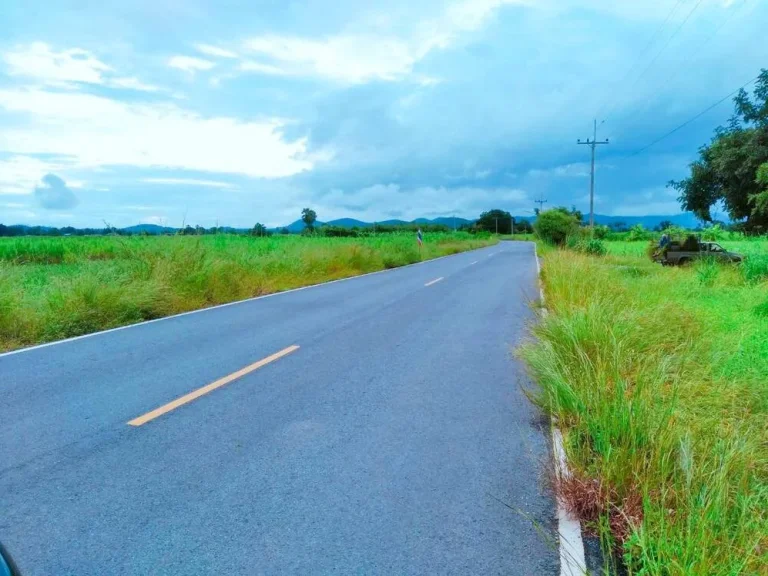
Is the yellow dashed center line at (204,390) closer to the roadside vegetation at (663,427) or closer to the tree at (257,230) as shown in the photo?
the roadside vegetation at (663,427)

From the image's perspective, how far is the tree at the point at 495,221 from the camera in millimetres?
132375

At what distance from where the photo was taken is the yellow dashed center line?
4340mm

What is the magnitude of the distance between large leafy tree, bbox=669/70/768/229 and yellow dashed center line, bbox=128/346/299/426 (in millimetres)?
25463

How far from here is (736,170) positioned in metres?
26.6

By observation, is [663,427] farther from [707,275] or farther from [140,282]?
[707,275]

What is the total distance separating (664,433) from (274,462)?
272 centimetres

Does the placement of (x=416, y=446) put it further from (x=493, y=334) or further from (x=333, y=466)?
(x=493, y=334)

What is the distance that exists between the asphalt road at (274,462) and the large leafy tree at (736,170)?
25156 millimetres

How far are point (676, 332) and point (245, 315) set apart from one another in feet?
25.1

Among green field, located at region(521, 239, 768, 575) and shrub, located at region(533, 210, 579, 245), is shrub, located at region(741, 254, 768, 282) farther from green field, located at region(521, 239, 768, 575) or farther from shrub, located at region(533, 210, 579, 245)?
shrub, located at region(533, 210, 579, 245)

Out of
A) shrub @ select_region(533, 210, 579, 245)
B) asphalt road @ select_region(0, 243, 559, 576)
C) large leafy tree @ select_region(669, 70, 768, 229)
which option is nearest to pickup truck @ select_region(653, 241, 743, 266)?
large leafy tree @ select_region(669, 70, 768, 229)

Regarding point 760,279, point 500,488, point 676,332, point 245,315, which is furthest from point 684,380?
point 760,279

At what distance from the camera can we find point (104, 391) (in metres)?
5.10

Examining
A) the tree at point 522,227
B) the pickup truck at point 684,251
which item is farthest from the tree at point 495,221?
the pickup truck at point 684,251
